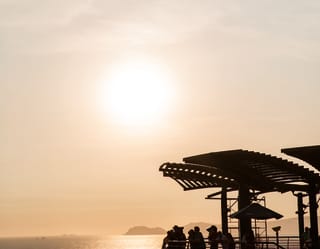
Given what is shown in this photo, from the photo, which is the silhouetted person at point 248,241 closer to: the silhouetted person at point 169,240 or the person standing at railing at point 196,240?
the person standing at railing at point 196,240

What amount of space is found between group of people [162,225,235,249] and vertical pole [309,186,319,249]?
301 centimetres

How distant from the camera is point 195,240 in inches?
809

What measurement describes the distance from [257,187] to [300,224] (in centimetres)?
413

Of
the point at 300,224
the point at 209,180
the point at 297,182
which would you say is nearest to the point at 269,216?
the point at 297,182

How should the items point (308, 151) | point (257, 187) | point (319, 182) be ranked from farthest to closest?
point (257, 187), point (319, 182), point (308, 151)

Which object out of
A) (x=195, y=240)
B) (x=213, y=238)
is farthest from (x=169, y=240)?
(x=213, y=238)

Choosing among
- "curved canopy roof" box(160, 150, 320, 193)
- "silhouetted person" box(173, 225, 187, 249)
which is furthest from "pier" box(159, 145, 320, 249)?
"silhouetted person" box(173, 225, 187, 249)

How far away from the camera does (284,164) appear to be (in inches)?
821

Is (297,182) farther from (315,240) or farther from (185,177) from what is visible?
(185,177)

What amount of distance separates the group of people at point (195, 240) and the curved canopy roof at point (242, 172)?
251cm

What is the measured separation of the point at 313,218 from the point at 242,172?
9.55 ft

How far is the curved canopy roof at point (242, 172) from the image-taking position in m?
21.2

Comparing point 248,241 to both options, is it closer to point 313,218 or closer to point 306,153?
point 313,218

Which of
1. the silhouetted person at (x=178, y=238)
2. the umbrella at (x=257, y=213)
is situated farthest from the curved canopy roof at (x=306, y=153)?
the silhouetted person at (x=178, y=238)
